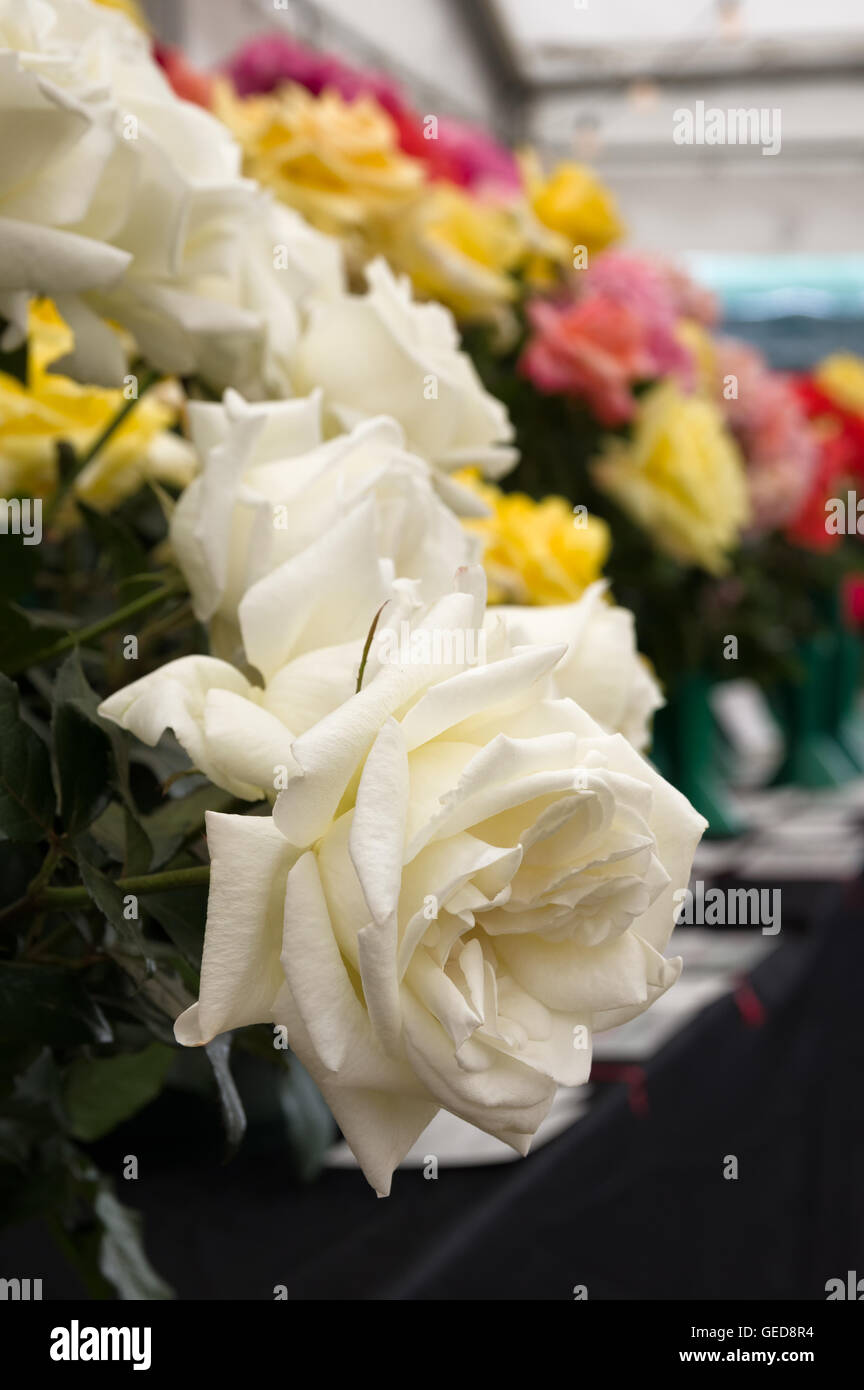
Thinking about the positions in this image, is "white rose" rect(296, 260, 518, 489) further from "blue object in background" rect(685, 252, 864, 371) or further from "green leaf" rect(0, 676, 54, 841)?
"blue object in background" rect(685, 252, 864, 371)

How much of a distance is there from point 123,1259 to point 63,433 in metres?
Answer: 0.26

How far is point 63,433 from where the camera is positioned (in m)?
0.46

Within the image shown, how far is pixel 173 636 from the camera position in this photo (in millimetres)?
435

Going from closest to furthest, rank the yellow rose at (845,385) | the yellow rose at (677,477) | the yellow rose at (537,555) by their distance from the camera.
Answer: the yellow rose at (537,555) → the yellow rose at (677,477) → the yellow rose at (845,385)

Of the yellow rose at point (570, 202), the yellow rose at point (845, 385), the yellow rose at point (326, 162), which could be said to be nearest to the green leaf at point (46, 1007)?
the yellow rose at point (326, 162)

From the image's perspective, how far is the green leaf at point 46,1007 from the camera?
284 mm

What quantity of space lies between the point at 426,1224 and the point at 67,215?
45cm

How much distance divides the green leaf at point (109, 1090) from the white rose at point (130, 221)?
21 centimetres

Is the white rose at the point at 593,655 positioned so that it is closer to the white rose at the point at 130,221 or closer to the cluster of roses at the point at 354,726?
the cluster of roses at the point at 354,726

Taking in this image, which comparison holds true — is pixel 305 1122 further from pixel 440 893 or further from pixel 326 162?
pixel 326 162

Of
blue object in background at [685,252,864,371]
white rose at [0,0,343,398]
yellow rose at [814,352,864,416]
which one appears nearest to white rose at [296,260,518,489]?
white rose at [0,0,343,398]

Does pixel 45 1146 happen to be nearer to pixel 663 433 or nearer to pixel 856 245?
pixel 663 433

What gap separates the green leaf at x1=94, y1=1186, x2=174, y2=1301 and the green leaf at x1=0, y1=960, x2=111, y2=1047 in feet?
0.46
